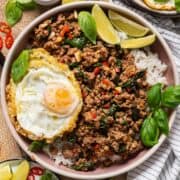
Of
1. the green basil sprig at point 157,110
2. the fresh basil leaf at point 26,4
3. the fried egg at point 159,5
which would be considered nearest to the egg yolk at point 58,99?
the green basil sprig at point 157,110

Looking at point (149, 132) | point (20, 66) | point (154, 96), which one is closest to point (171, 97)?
point (154, 96)

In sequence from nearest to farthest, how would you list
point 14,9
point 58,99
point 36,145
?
point 58,99, point 36,145, point 14,9

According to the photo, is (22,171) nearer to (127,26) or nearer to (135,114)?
(135,114)

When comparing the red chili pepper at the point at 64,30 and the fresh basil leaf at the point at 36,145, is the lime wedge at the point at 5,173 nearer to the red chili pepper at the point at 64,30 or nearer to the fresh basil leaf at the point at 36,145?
the fresh basil leaf at the point at 36,145

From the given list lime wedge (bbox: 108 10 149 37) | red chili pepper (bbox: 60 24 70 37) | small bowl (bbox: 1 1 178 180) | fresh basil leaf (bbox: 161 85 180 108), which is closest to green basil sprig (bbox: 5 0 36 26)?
small bowl (bbox: 1 1 178 180)

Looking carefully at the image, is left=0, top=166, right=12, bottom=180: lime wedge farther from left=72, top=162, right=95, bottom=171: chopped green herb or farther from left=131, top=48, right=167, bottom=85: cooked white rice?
left=131, top=48, right=167, bottom=85: cooked white rice
